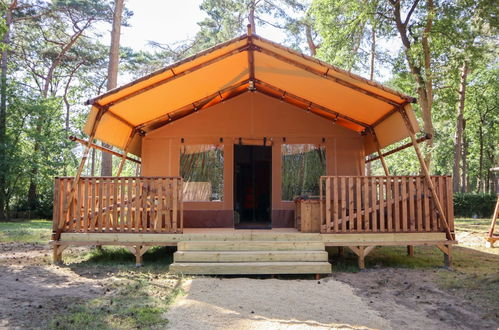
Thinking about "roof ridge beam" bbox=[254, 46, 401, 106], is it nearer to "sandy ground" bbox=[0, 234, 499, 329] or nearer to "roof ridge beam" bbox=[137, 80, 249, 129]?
"roof ridge beam" bbox=[137, 80, 249, 129]

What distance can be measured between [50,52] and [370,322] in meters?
21.9

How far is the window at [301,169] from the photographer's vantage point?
8633mm

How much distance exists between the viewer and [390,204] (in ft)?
21.4

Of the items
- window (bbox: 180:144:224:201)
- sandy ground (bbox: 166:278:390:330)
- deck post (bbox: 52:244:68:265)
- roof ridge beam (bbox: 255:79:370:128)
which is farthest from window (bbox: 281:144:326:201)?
deck post (bbox: 52:244:68:265)

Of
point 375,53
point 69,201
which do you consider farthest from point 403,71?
point 69,201

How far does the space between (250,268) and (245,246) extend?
0.54m

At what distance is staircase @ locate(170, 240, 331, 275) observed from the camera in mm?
5820

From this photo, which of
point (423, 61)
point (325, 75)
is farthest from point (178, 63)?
point (423, 61)

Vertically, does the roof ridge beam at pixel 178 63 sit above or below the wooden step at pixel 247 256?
above

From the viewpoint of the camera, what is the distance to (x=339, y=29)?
13945 mm

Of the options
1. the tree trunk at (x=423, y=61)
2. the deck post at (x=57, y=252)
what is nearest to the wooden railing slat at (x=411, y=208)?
the deck post at (x=57, y=252)

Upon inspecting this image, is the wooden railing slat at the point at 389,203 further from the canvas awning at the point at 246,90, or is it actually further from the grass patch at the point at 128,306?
the grass patch at the point at 128,306

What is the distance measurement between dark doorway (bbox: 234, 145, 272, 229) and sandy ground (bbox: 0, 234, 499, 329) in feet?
10.1

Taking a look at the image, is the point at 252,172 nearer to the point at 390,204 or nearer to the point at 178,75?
the point at 178,75
